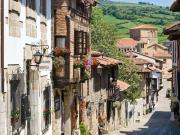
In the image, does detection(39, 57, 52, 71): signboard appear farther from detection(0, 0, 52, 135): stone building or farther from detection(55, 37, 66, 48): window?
detection(55, 37, 66, 48): window

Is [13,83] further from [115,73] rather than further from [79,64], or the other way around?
A: [115,73]

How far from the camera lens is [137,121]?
6644cm

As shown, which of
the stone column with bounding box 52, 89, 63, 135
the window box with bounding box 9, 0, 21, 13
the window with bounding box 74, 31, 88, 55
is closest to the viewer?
the window box with bounding box 9, 0, 21, 13

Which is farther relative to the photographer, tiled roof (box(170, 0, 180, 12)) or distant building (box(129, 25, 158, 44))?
distant building (box(129, 25, 158, 44))

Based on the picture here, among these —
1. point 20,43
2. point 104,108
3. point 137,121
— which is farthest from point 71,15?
point 137,121

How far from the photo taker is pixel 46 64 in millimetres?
22297

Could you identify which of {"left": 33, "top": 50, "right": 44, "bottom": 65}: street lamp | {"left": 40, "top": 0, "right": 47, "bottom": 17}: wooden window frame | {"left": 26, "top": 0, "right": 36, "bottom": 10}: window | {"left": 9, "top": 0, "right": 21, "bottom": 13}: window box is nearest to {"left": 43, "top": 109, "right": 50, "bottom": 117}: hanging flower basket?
{"left": 33, "top": 50, "right": 44, "bottom": 65}: street lamp

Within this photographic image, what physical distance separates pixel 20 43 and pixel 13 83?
160 centimetres

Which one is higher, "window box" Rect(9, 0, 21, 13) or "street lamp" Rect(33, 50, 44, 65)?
"window box" Rect(9, 0, 21, 13)

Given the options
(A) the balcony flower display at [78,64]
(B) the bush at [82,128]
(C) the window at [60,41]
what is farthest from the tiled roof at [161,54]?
(C) the window at [60,41]

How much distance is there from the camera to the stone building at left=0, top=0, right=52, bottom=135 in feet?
51.6

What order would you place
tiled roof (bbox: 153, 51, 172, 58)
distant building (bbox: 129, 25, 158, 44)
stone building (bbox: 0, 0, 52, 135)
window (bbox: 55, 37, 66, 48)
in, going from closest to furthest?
stone building (bbox: 0, 0, 52, 135), window (bbox: 55, 37, 66, 48), tiled roof (bbox: 153, 51, 172, 58), distant building (bbox: 129, 25, 158, 44)

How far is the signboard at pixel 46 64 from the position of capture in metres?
21.1

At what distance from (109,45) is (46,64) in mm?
41008
